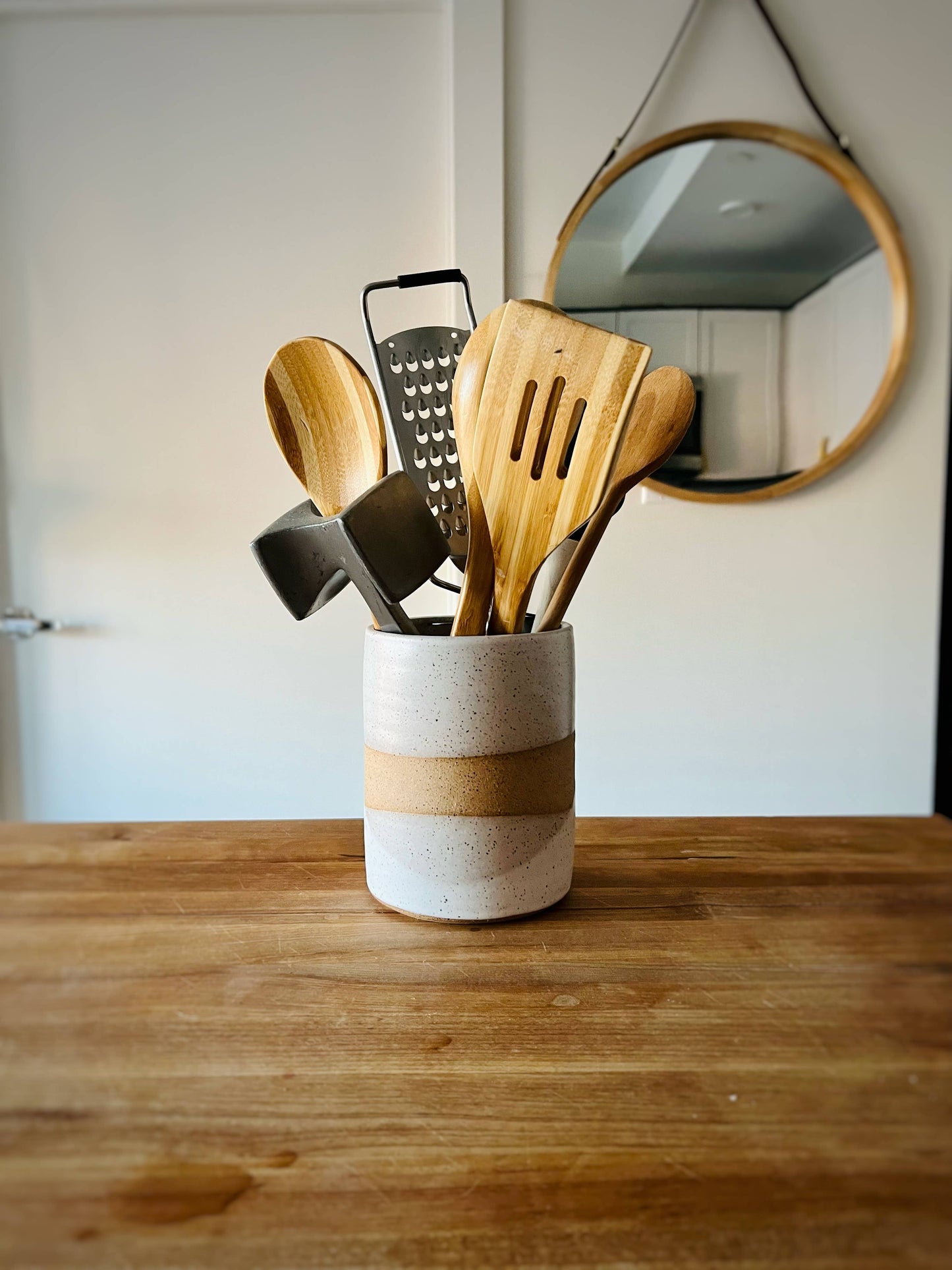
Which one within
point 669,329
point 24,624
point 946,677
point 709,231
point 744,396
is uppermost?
point 709,231

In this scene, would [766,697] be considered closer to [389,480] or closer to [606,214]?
[606,214]

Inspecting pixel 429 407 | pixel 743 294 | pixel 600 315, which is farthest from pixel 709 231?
pixel 429 407

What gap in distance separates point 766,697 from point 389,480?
1462mm

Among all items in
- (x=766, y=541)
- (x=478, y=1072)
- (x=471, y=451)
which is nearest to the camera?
(x=478, y=1072)

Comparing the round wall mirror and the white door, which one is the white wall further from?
the white door

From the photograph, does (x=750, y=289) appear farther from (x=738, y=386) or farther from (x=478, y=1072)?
(x=478, y=1072)

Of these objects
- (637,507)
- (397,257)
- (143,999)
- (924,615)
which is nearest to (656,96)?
(397,257)

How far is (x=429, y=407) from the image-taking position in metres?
0.63

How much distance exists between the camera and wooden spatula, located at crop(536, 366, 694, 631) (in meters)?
0.52

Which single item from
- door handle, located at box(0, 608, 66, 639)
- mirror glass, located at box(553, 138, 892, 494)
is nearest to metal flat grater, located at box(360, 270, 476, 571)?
mirror glass, located at box(553, 138, 892, 494)

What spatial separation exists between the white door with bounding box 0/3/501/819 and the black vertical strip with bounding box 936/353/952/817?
99cm

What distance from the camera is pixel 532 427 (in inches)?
18.9

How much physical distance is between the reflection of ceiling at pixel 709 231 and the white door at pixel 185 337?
286 millimetres

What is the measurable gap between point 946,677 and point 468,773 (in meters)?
1.56
